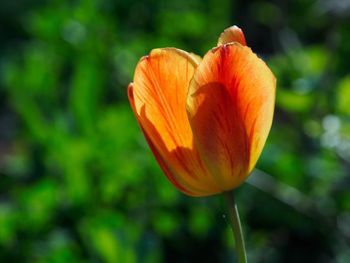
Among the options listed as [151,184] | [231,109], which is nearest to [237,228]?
[231,109]

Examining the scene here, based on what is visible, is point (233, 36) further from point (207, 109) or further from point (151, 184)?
point (151, 184)

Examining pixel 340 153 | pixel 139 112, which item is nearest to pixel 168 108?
pixel 139 112

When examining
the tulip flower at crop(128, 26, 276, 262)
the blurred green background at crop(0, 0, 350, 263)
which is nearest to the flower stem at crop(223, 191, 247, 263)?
the tulip flower at crop(128, 26, 276, 262)

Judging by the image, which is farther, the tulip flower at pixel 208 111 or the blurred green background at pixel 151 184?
the blurred green background at pixel 151 184

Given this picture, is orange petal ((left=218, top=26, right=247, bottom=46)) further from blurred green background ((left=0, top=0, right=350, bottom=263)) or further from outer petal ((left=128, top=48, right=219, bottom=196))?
blurred green background ((left=0, top=0, right=350, bottom=263))

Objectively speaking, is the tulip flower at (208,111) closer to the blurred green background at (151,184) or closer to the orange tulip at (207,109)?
the orange tulip at (207,109)

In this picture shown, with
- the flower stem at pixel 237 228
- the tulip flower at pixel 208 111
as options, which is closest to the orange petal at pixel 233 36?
the tulip flower at pixel 208 111

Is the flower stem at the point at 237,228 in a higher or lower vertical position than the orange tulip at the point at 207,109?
lower
